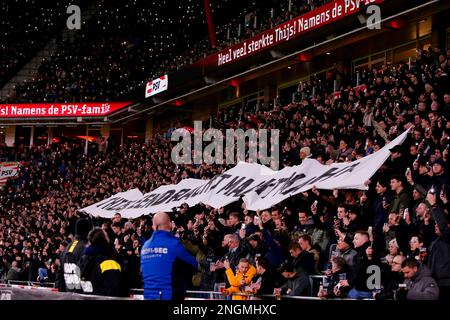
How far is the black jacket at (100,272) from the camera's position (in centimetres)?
665

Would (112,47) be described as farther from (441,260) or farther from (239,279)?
(441,260)

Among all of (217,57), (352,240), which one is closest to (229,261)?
(352,240)

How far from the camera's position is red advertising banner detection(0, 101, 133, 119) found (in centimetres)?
3189

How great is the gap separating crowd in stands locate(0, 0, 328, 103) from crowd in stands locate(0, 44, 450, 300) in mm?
13563

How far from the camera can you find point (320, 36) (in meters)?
19.0

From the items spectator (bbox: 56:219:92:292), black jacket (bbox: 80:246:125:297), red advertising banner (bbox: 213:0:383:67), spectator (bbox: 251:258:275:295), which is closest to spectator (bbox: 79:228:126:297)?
black jacket (bbox: 80:246:125:297)

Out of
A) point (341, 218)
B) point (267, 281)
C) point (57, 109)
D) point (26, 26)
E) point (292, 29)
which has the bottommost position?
point (267, 281)

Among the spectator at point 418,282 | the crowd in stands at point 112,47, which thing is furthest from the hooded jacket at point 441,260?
the crowd in stands at point 112,47

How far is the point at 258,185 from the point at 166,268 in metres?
6.04

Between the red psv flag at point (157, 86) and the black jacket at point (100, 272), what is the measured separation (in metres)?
20.0

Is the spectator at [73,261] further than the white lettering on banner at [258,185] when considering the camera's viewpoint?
No

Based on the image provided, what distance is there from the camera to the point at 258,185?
1224 centimetres

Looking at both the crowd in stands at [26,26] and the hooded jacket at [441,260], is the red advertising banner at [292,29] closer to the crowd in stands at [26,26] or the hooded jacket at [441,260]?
the hooded jacket at [441,260]

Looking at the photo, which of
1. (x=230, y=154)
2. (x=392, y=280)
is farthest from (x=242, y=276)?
(x=230, y=154)
